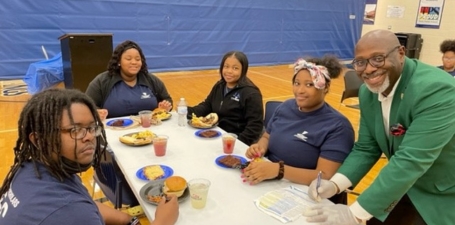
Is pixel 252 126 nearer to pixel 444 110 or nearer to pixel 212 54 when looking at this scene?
pixel 444 110

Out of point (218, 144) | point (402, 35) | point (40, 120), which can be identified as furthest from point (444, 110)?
point (402, 35)

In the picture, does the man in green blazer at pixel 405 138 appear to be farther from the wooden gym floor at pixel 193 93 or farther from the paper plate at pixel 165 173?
the wooden gym floor at pixel 193 93

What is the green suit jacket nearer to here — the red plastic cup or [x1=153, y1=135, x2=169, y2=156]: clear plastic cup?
the red plastic cup

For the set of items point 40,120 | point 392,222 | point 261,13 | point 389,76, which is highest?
point 261,13

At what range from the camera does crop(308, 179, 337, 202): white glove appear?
4.88 feet

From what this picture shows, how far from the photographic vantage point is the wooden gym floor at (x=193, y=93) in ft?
11.6

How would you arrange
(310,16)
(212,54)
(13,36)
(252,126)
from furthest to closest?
1. (310,16)
2. (212,54)
3. (13,36)
4. (252,126)

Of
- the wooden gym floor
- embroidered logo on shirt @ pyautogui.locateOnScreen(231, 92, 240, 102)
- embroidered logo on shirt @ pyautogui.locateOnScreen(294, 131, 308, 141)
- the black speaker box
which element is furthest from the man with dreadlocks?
the black speaker box

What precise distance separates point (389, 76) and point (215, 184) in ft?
2.97

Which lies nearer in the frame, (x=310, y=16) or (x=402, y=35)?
(x=402, y=35)

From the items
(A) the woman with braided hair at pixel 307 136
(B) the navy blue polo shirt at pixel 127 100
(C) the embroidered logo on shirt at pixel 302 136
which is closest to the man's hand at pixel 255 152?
(A) the woman with braided hair at pixel 307 136

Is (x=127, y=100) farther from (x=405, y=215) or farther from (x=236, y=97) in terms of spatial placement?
(x=405, y=215)

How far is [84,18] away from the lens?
280 inches

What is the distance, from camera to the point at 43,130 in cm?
107
